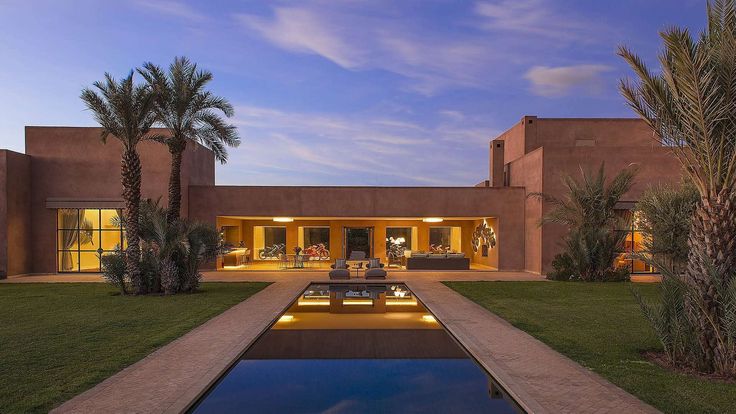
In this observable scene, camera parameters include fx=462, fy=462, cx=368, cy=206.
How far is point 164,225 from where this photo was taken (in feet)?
46.5

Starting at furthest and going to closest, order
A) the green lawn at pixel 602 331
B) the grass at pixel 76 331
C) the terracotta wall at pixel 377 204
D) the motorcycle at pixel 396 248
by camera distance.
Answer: the motorcycle at pixel 396 248, the terracotta wall at pixel 377 204, the grass at pixel 76 331, the green lawn at pixel 602 331

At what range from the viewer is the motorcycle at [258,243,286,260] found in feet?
86.2

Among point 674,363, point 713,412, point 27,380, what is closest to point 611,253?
point 674,363

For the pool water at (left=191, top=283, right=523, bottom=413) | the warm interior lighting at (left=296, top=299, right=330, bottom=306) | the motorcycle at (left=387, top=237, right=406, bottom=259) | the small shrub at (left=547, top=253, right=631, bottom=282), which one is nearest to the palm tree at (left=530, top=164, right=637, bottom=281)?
the small shrub at (left=547, top=253, right=631, bottom=282)

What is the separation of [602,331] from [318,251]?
57.7ft

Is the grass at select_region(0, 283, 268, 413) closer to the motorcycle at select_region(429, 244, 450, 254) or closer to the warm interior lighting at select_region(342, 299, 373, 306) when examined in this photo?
the warm interior lighting at select_region(342, 299, 373, 306)

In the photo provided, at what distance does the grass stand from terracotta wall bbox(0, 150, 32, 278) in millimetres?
4230

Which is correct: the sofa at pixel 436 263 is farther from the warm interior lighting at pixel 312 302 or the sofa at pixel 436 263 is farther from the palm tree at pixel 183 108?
the palm tree at pixel 183 108

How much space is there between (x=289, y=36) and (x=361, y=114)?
64.3 feet

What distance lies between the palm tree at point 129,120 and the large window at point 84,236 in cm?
744

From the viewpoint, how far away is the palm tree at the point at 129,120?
13773mm

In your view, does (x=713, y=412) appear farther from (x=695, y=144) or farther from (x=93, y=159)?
(x=93, y=159)

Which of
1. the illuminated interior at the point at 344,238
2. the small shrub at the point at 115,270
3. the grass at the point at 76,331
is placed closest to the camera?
the grass at the point at 76,331

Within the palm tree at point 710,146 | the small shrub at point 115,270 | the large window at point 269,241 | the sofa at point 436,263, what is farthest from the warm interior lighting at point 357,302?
the large window at point 269,241
